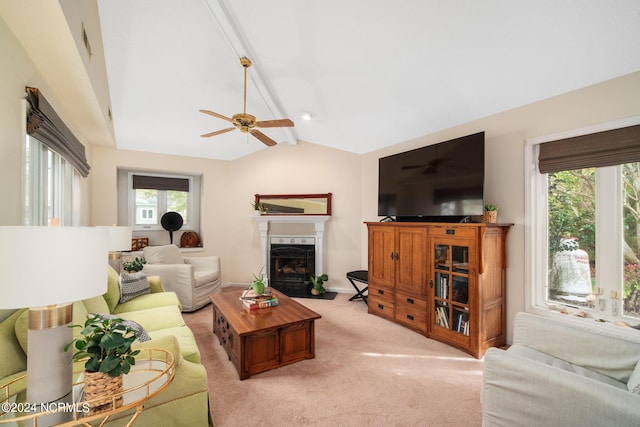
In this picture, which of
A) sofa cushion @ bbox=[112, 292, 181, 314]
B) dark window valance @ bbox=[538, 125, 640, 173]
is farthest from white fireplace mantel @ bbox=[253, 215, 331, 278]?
dark window valance @ bbox=[538, 125, 640, 173]

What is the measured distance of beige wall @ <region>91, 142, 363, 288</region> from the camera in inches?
192

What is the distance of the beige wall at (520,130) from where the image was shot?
220 centimetres

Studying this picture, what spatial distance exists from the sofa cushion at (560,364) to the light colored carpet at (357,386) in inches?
19.0

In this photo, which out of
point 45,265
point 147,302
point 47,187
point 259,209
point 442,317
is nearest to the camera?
point 45,265

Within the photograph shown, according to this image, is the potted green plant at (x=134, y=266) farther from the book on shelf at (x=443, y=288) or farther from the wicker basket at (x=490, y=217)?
the wicker basket at (x=490, y=217)

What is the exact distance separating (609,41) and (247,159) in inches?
191

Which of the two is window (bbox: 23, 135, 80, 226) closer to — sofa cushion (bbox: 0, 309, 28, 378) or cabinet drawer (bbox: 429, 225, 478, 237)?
sofa cushion (bbox: 0, 309, 28, 378)

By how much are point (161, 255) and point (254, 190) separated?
1938 mm

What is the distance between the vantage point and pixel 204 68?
2.94m

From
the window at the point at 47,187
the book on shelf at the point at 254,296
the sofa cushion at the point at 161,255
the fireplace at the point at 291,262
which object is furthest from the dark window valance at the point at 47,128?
the fireplace at the point at 291,262

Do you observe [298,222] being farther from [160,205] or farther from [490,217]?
[490,217]

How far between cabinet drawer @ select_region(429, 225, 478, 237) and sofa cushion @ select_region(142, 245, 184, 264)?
3.70 metres

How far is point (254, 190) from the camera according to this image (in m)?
5.38

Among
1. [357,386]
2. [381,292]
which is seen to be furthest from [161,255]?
[357,386]
